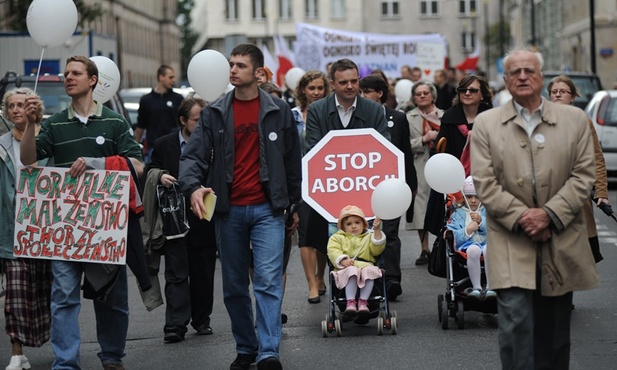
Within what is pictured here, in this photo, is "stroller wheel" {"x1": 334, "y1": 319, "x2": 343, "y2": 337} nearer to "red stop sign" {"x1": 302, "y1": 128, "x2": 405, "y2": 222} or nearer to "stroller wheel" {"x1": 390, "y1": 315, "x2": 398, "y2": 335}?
"stroller wheel" {"x1": 390, "y1": 315, "x2": 398, "y2": 335}

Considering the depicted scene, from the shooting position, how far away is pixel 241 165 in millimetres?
8422

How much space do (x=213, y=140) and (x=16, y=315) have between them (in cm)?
168

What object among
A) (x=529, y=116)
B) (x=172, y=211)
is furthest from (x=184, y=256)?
(x=529, y=116)

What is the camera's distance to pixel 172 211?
32.5ft

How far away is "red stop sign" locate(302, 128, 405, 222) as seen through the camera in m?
10.2

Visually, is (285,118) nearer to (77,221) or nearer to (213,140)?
(213,140)

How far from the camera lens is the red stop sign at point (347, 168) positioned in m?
10.2

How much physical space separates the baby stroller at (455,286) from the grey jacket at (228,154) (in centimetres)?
188

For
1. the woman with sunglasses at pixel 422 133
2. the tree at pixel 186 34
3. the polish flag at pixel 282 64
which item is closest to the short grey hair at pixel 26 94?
the woman with sunglasses at pixel 422 133

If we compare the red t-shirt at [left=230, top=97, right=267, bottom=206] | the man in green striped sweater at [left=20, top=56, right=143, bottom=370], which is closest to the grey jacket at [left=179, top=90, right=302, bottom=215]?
the red t-shirt at [left=230, top=97, right=267, bottom=206]

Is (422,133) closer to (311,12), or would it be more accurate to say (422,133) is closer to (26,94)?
(26,94)

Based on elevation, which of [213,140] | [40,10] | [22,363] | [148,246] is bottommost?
[22,363]

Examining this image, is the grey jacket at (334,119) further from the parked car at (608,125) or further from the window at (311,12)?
the window at (311,12)

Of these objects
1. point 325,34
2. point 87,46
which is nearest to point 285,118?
point 87,46
